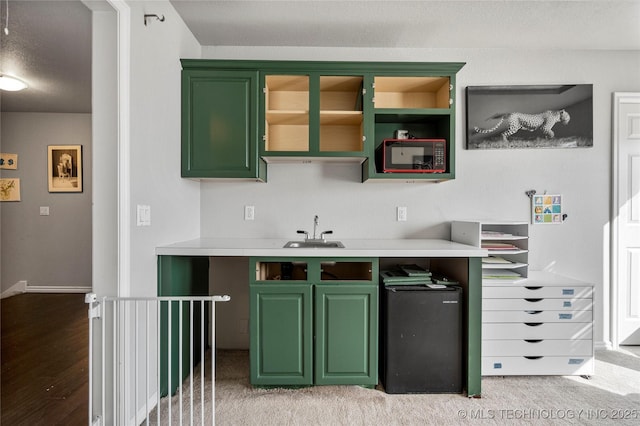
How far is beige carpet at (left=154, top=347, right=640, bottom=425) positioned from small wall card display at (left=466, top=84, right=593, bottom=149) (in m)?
1.80

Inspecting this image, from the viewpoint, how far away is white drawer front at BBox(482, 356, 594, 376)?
6.98ft

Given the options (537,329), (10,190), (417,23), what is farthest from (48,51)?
(537,329)

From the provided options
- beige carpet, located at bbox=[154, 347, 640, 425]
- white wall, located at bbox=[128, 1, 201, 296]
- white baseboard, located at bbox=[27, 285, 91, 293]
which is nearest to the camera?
white wall, located at bbox=[128, 1, 201, 296]

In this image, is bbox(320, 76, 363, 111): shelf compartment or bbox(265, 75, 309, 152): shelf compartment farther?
bbox(265, 75, 309, 152): shelf compartment

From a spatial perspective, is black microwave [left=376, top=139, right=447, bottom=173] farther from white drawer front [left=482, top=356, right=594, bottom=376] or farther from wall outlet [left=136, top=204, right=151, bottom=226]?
wall outlet [left=136, top=204, right=151, bottom=226]

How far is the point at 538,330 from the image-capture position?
212cm

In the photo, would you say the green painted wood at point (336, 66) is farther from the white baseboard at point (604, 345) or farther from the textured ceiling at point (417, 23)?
the white baseboard at point (604, 345)

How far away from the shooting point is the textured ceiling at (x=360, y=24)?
208 centimetres

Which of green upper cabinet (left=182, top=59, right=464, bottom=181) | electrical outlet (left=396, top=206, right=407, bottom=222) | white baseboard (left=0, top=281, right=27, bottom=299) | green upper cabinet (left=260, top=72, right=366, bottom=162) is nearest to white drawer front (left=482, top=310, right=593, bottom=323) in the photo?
electrical outlet (left=396, top=206, right=407, bottom=222)

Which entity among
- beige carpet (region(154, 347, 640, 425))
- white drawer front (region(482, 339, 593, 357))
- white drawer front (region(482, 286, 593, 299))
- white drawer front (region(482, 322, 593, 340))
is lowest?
beige carpet (region(154, 347, 640, 425))

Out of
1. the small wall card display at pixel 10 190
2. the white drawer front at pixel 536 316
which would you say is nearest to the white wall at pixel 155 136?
the white drawer front at pixel 536 316

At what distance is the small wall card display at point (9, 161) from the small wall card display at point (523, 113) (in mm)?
5204

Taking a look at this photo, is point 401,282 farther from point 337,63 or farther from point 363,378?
point 337,63

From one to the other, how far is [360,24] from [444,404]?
2624mm
